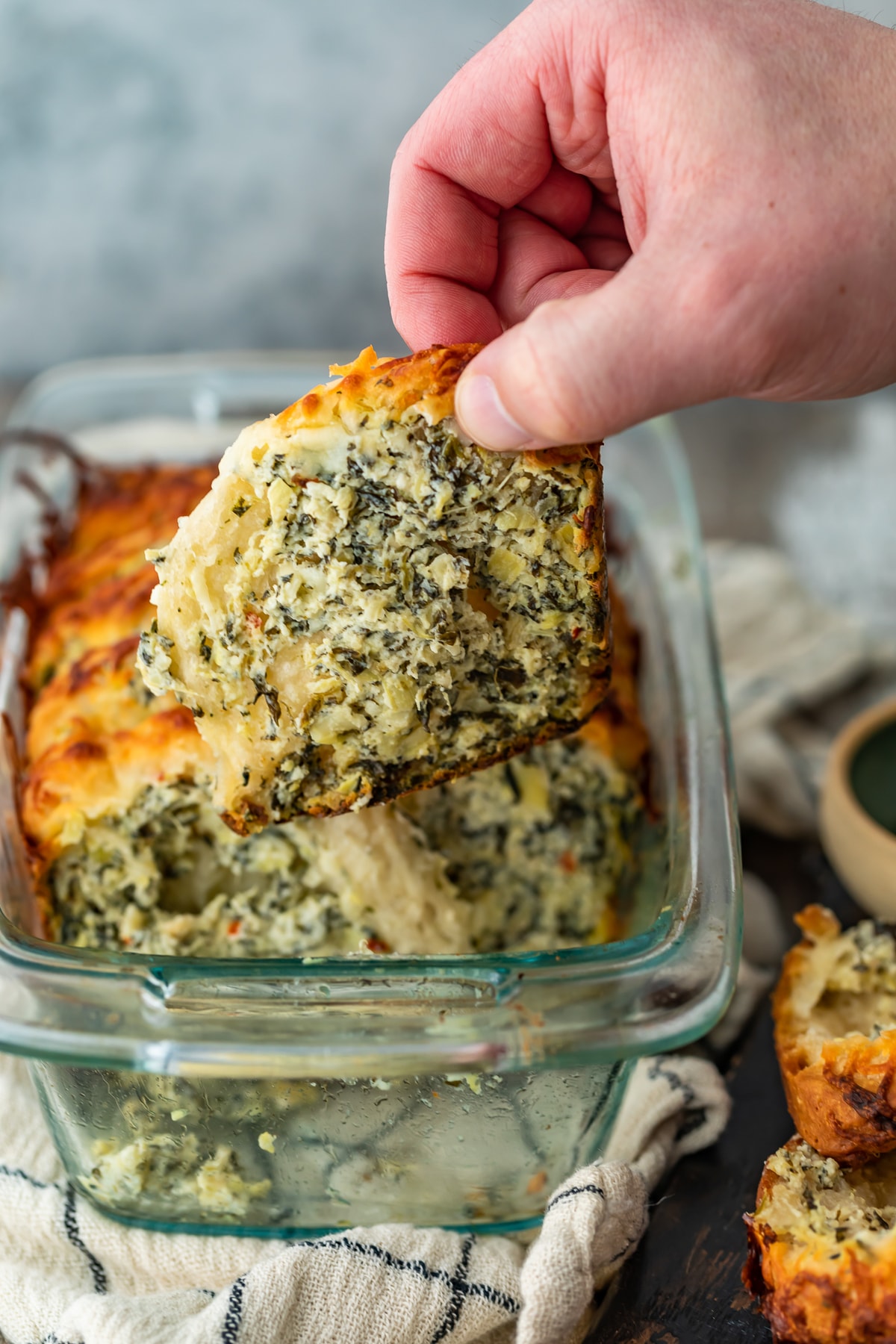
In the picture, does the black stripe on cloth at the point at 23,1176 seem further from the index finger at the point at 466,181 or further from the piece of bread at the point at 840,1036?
the index finger at the point at 466,181

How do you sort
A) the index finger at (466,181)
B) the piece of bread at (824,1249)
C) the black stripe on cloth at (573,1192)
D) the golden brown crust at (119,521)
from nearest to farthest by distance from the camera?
1. the piece of bread at (824,1249)
2. the black stripe on cloth at (573,1192)
3. the index finger at (466,181)
4. the golden brown crust at (119,521)

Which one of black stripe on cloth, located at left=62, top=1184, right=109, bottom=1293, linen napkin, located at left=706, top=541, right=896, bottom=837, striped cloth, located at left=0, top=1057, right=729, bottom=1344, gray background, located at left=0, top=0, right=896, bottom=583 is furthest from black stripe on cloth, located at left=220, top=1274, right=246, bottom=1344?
gray background, located at left=0, top=0, right=896, bottom=583

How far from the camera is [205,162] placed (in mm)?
4020

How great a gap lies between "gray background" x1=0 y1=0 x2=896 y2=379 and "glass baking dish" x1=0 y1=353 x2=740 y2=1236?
245cm

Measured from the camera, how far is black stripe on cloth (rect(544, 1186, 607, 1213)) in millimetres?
1616

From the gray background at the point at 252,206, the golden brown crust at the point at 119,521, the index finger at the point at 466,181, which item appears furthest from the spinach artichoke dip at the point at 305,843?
the gray background at the point at 252,206

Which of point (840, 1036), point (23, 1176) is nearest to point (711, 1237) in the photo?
point (840, 1036)

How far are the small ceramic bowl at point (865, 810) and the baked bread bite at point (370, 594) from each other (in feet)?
2.60

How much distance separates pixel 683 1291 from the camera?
1689mm

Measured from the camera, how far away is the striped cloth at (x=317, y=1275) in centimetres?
154

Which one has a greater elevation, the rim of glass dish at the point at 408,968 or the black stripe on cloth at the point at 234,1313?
the rim of glass dish at the point at 408,968

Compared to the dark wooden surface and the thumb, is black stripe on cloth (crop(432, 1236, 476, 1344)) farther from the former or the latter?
the thumb

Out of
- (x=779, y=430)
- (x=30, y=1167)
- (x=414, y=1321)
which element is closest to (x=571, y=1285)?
(x=414, y=1321)

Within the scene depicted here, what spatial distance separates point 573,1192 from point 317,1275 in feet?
1.12
